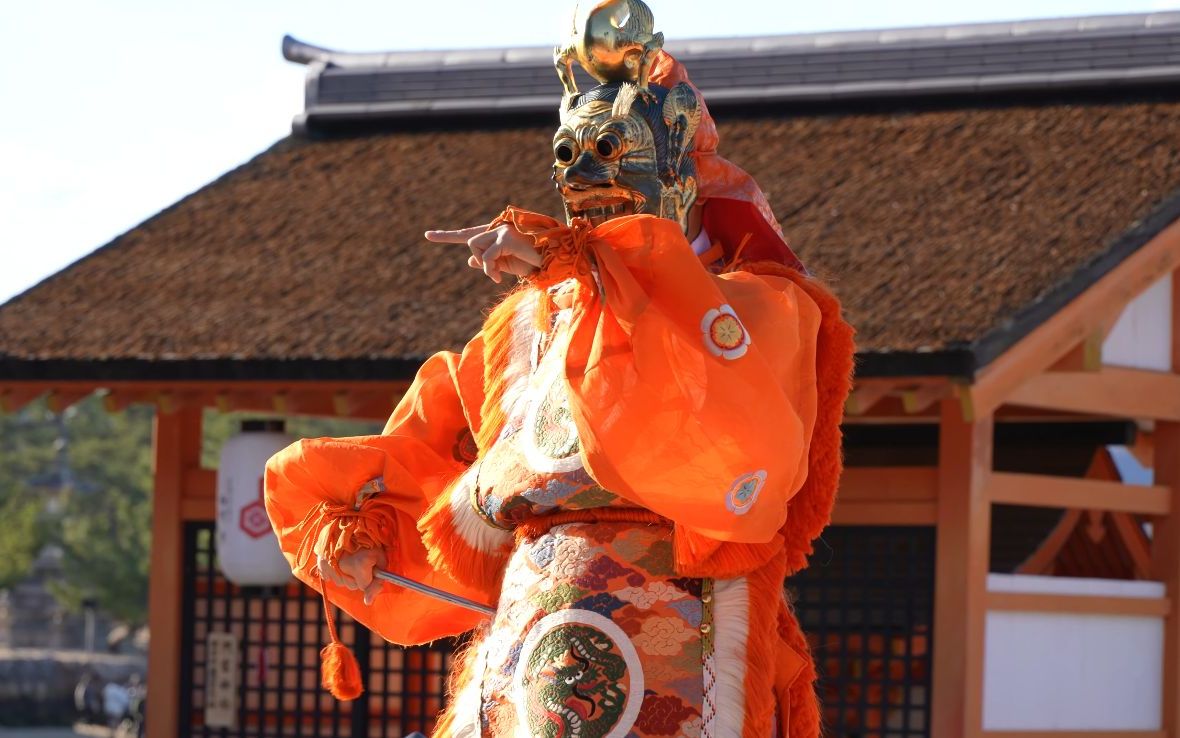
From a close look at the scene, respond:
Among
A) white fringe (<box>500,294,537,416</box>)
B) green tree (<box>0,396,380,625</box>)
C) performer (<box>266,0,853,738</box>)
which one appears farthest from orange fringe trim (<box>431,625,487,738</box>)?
green tree (<box>0,396,380,625</box>)

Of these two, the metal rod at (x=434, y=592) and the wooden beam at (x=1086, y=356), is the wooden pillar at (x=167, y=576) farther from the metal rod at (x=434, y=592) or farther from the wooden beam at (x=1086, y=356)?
the metal rod at (x=434, y=592)

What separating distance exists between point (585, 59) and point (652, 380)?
68 centimetres

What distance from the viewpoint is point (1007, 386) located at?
6.64 metres

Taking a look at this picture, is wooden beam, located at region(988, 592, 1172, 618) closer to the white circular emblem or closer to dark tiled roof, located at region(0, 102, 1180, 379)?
dark tiled roof, located at region(0, 102, 1180, 379)

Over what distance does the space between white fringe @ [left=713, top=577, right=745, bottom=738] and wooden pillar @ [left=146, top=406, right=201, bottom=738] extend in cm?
586

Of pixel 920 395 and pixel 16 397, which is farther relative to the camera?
pixel 16 397

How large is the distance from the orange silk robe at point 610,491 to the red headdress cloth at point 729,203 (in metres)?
0.13

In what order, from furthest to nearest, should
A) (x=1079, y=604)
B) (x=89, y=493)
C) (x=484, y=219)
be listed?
(x=89, y=493), (x=484, y=219), (x=1079, y=604)

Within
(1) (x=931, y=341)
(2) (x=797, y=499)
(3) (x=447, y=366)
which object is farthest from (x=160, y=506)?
(2) (x=797, y=499)

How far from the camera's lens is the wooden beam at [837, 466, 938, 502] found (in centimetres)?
717

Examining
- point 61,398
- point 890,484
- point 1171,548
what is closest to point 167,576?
point 61,398

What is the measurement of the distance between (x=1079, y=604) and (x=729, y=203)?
14.5 ft

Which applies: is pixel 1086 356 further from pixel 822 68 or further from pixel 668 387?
pixel 668 387

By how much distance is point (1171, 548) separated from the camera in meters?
7.47
